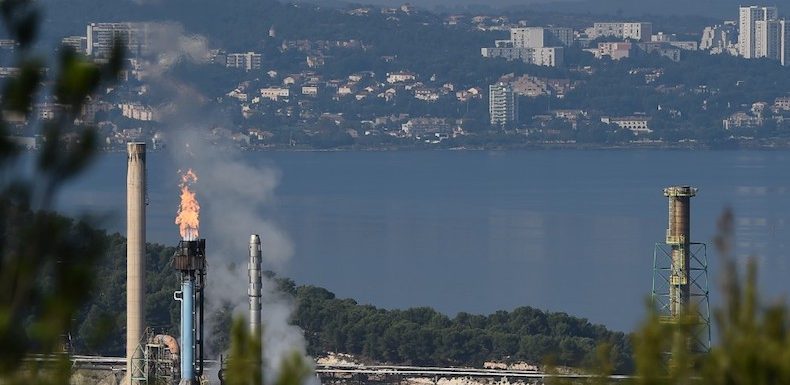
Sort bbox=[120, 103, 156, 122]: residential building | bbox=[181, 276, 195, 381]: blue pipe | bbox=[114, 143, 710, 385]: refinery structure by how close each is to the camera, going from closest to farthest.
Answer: bbox=[181, 276, 195, 381]: blue pipe < bbox=[114, 143, 710, 385]: refinery structure < bbox=[120, 103, 156, 122]: residential building

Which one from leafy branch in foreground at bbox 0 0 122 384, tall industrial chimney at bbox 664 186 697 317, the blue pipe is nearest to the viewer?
leafy branch in foreground at bbox 0 0 122 384

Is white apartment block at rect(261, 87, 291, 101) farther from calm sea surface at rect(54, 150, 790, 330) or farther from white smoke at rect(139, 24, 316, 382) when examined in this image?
white smoke at rect(139, 24, 316, 382)

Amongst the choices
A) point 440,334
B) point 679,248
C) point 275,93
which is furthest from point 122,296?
point 275,93

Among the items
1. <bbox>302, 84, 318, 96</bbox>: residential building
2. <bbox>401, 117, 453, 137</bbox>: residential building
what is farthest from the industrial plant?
<bbox>401, 117, 453, 137</bbox>: residential building

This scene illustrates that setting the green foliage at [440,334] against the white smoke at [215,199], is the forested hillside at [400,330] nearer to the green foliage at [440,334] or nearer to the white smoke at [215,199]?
the green foliage at [440,334]

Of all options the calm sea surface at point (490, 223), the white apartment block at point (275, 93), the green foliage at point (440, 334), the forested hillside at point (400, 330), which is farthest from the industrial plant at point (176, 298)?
the white apartment block at point (275, 93)

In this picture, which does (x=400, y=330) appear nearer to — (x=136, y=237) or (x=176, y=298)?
(x=136, y=237)

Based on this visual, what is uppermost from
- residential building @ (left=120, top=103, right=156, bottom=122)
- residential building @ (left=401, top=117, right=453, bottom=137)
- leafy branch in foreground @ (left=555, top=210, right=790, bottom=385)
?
residential building @ (left=401, top=117, right=453, bottom=137)
